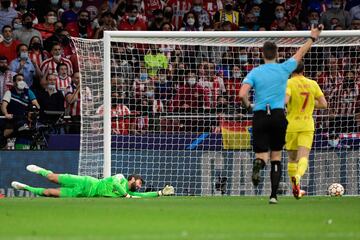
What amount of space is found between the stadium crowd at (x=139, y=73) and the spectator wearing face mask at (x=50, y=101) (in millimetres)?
20

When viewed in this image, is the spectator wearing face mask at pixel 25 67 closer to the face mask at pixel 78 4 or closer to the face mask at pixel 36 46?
the face mask at pixel 36 46

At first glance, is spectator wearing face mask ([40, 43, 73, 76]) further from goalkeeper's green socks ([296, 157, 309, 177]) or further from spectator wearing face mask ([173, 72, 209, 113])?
goalkeeper's green socks ([296, 157, 309, 177])

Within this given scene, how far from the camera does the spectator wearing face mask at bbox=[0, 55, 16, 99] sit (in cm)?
2284

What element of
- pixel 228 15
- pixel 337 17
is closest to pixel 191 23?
pixel 228 15

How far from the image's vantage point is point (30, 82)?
76.7 feet

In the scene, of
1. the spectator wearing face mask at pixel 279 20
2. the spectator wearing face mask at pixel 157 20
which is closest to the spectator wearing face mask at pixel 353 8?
the spectator wearing face mask at pixel 279 20

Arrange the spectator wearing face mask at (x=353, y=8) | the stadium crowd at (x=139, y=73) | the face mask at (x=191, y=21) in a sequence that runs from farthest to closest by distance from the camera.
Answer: the spectator wearing face mask at (x=353, y=8) → the face mask at (x=191, y=21) → the stadium crowd at (x=139, y=73)

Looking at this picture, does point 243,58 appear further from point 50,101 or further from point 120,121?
point 50,101

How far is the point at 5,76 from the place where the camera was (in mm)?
22984

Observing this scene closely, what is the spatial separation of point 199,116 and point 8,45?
512 centimetres

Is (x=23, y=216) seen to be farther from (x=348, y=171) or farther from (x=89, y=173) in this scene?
(x=348, y=171)

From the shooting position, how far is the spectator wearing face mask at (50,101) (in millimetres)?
22109

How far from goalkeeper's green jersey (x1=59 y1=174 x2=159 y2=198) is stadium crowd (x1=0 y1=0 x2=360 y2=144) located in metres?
3.05

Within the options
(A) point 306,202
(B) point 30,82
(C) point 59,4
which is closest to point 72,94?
(B) point 30,82
